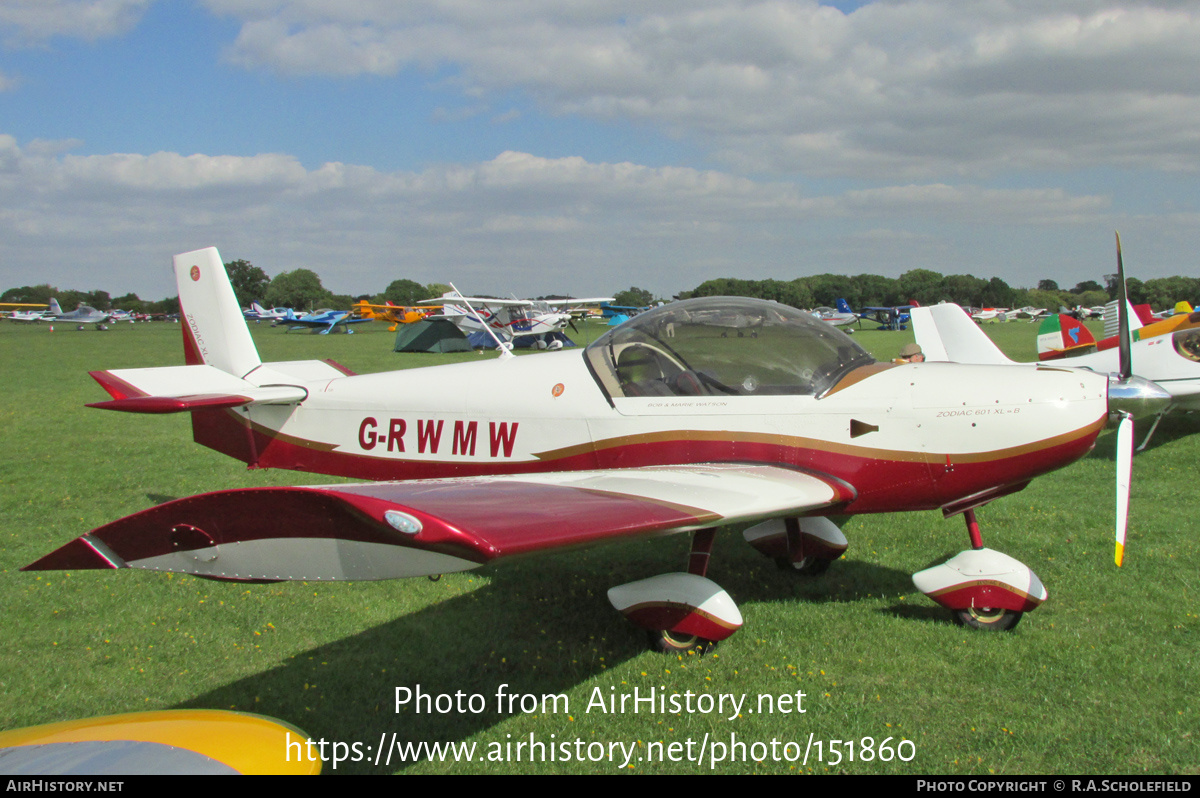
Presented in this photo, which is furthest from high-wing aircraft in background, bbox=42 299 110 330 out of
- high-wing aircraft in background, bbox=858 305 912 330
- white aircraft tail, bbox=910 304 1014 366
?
white aircraft tail, bbox=910 304 1014 366

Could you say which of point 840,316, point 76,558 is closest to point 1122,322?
point 76,558

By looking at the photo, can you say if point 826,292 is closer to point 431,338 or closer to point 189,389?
point 431,338

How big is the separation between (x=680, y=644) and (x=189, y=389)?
4.75m

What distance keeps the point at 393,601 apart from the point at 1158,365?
11.1 m

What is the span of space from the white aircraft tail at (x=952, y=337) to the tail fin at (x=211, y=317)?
9.71m

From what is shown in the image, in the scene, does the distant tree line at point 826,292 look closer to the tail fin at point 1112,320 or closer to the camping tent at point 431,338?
the camping tent at point 431,338

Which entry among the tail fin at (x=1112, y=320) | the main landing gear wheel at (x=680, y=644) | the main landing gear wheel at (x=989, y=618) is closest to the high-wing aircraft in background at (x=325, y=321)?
the tail fin at (x=1112, y=320)

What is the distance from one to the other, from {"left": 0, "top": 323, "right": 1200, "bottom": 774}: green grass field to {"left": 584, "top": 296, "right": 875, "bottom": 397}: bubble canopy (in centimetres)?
150

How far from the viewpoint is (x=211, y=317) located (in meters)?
7.02

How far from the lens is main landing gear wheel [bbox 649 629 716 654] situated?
170 inches

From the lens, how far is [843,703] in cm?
369

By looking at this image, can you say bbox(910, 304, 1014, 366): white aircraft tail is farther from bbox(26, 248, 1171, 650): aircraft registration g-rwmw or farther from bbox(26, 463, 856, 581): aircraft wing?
bbox(26, 463, 856, 581): aircraft wing

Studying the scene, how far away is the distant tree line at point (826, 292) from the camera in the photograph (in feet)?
232
